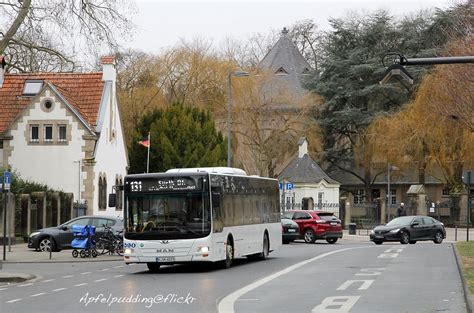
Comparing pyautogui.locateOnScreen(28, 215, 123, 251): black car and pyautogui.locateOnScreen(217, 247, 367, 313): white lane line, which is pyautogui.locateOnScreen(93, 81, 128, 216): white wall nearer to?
pyautogui.locateOnScreen(28, 215, 123, 251): black car

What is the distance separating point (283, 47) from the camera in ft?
305

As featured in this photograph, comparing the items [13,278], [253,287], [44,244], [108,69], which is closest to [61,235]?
[44,244]

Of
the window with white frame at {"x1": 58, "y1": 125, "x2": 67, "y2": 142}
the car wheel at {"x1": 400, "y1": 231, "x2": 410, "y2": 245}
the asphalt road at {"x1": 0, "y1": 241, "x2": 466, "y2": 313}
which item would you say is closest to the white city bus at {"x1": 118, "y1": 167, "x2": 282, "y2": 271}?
the asphalt road at {"x1": 0, "y1": 241, "x2": 466, "y2": 313}

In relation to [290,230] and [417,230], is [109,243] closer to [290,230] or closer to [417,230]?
[290,230]

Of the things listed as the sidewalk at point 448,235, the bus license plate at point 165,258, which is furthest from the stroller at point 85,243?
the sidewalk at point 448,235

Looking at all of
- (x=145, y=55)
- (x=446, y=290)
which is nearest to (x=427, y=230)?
(x=446, y=290)

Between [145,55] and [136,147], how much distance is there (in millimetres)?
13633

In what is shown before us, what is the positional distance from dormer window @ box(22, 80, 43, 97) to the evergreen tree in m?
8.23

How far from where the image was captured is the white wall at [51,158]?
5475cm

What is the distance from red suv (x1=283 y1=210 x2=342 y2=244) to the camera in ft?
155

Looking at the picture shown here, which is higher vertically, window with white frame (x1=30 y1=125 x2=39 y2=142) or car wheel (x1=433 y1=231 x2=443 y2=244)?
window with white frame (x1=30 y1=125 x2=39 y2=142)

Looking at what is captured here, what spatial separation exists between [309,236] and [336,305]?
102 ft

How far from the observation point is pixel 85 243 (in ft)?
109

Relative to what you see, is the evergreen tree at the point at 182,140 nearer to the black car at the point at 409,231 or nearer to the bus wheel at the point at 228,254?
the black car at the point at 409,231
